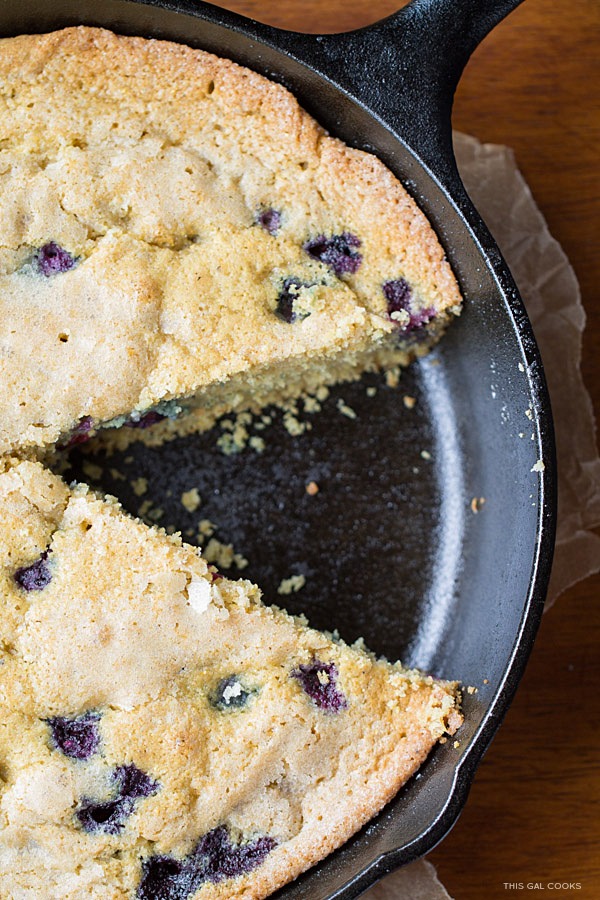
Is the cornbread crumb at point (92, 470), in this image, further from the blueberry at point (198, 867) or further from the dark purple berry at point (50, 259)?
the blueberry at point (198, 867)

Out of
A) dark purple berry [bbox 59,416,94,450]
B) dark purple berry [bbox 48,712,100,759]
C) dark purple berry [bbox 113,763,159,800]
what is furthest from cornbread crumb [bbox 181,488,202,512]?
dark purple berry [bbox 113,763,159,800]

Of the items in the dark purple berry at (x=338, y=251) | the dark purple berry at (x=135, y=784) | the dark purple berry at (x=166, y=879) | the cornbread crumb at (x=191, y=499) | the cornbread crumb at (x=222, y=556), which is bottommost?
Answer: the dark purple berry at (x=166, y=879)

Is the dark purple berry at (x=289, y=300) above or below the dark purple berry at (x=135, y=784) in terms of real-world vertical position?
above

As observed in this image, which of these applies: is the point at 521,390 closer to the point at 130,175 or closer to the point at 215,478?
the point at 215,478

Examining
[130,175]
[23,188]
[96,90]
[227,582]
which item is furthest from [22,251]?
[227,582]

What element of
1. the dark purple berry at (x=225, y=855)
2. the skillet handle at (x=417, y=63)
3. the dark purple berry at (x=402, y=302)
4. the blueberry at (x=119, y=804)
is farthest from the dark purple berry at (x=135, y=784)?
the skillet handle at (x=417, y=63)

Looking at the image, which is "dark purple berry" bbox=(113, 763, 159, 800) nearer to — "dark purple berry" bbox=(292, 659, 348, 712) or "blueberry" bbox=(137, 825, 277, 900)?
"blueberry" bbox=(137, 825, 277, 900)
